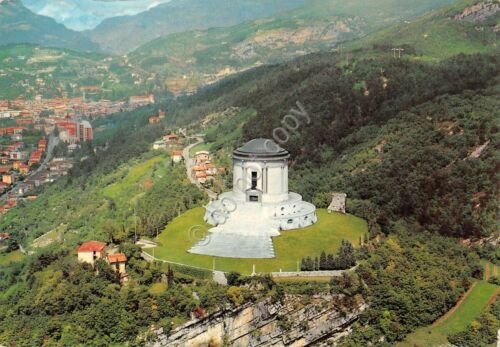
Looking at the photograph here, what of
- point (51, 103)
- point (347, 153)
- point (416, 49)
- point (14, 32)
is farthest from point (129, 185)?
point (14, 32)

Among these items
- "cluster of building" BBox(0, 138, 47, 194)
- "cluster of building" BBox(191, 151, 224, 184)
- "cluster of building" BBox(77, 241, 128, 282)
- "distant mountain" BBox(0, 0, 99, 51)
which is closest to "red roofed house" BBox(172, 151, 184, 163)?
"cluster of building" BBox(191, 151, 224, 184)

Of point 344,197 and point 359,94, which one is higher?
point 359,94

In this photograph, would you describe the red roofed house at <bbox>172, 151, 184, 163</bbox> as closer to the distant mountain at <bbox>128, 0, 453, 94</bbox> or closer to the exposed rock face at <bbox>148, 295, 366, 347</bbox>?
the exposed rock face at <bbox>148, 295, 366, 347</bbox>

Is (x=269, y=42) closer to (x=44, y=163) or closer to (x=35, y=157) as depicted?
(x=44, y=163)

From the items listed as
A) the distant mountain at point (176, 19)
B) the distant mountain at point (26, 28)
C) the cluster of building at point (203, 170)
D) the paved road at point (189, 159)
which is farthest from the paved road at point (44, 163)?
the distant mountain at point (176, 19)

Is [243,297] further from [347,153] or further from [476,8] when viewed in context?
[476,8]

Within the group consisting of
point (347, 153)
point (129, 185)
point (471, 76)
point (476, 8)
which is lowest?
point (129, 185)

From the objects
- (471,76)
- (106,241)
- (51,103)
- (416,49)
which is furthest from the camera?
(51,103)

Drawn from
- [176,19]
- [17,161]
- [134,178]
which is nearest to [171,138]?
[134,178]
